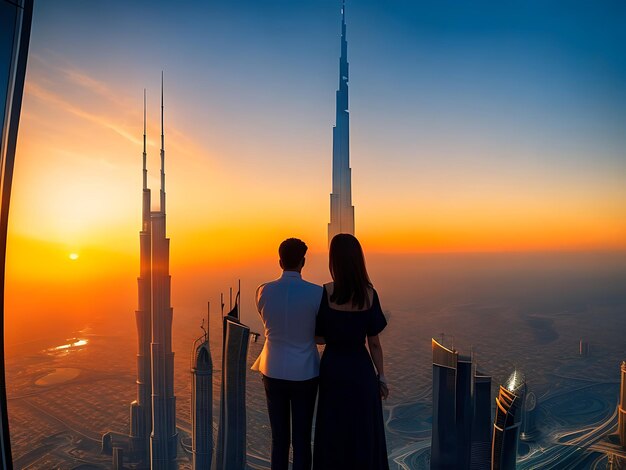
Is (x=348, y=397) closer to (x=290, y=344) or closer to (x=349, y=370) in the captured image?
(x=349, y=370)

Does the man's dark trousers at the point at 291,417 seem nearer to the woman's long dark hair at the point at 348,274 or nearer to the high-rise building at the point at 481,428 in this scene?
the woman's long dark hair at the point at 348,274

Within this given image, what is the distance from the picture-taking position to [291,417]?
1.87 metres

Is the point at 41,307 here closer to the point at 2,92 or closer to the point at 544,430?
the point at 2,92

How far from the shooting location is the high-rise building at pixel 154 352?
36781 millimetres

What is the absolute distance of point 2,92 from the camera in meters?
1.71

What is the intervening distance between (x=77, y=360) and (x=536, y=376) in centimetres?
5299

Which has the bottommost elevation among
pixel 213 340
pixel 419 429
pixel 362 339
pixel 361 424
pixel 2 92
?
pixel 419 429

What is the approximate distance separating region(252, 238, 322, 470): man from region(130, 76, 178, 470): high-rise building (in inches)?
1417

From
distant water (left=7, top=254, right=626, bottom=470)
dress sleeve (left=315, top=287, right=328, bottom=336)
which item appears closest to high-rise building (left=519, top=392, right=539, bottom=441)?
distant water (left=7, top=254, right=626, bottom=470)

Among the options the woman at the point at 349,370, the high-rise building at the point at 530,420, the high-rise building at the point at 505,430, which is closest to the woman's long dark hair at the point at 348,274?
the woman at the point at 349,370

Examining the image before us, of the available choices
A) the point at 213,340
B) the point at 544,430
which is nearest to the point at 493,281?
the point at 544,430

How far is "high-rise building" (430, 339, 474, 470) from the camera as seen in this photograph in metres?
20.3

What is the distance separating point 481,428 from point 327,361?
2282 centimetres

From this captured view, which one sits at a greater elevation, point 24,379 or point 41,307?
point 41,307
